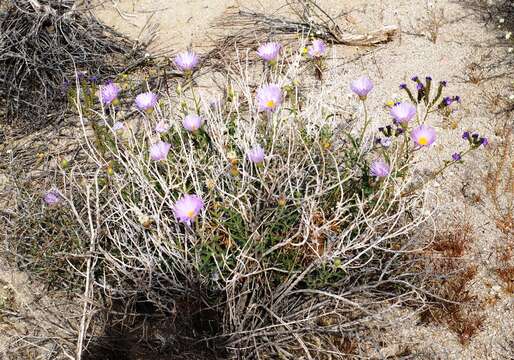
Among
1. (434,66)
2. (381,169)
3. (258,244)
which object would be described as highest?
(381,169)

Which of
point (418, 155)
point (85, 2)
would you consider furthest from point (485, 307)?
point (85, 2)

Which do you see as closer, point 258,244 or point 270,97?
point 258,244

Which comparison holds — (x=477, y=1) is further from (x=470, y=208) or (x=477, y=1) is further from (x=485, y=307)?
(x=485, y=307)

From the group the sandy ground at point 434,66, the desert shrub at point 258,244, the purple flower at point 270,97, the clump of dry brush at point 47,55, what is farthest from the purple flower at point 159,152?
the clump of dry brush at point 47,55

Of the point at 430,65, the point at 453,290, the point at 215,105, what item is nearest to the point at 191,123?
the point at 215,105

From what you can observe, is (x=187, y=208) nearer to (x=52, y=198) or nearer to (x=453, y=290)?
(x=52, y=198)
